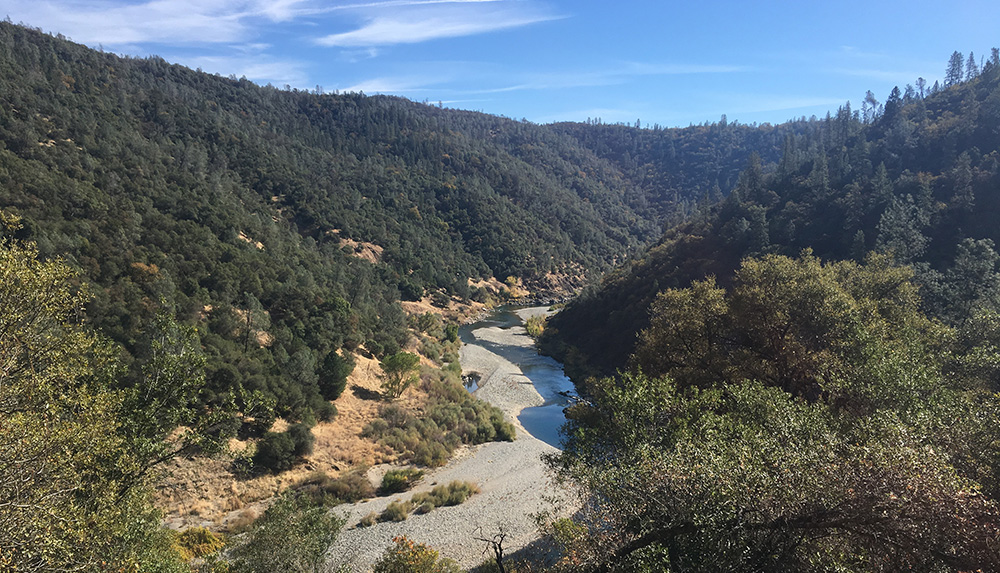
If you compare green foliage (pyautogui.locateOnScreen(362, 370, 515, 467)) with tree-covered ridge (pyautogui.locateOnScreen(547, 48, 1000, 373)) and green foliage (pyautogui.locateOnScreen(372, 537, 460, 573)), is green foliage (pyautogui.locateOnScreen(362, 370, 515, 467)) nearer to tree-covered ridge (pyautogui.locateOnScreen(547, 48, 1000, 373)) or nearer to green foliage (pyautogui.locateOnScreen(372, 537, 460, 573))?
green foliage (pyautogui.locateOnScreen(372, 537, 460, 573))

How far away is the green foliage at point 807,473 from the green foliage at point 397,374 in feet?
79.4

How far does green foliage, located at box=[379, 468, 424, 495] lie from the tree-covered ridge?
30.1m

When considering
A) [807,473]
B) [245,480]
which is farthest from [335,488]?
[807,473]

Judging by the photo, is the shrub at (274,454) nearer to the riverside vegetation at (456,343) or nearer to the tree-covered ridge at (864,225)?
the riverside vegetation at (456,343)

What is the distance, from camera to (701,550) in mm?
8148

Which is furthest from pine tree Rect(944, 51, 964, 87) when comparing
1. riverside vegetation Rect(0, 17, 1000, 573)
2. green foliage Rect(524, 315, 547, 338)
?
green foliage Rect(524, 315, 547, 338)

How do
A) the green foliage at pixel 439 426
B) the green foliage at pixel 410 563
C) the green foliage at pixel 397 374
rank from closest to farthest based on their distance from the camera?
the green foliage at pixel 410 563 → the green foliage at pixel 439 426 → the green foliage at pixel 397 374

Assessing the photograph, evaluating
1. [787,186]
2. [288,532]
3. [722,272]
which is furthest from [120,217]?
[787,186]

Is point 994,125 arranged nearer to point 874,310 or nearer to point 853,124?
point 853,124

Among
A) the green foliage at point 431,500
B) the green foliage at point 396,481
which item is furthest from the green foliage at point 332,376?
the green foliage at point 431,500

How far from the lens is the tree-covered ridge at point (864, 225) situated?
4466 centimetres

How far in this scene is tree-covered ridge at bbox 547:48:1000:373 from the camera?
44.7 m

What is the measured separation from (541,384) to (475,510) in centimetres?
2990

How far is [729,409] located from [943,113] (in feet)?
349
